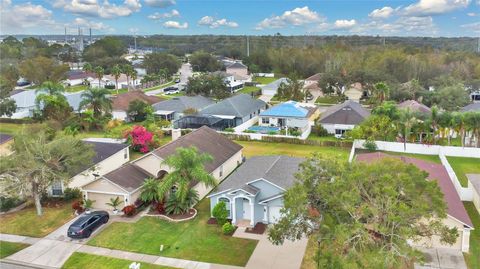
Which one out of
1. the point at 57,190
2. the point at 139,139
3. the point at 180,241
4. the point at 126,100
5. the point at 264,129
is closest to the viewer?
the point at 180,241

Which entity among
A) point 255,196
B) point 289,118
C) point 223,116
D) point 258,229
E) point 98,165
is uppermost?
point 223,116

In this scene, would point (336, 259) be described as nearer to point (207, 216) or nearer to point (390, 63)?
point (207, 216)

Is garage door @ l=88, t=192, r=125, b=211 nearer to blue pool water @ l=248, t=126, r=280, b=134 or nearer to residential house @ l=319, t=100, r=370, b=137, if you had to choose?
blue pool water @ l=248, t=126, r=280, b=134

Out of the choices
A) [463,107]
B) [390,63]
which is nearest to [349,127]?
[463,107]

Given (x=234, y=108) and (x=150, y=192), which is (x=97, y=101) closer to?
(x=234, y=108)

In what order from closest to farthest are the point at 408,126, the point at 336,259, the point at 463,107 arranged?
the point at 336,259, the point at 408,126, the point at 463,107

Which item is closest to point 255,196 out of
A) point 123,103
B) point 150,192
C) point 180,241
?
point 180,241

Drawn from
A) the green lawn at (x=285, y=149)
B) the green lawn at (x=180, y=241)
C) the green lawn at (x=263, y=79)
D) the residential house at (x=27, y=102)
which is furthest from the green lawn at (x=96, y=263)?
the green lawn at (x=263, y=79)
